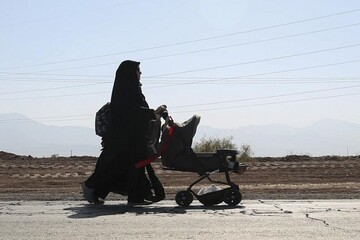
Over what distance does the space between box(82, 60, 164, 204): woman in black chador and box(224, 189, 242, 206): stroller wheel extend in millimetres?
1355

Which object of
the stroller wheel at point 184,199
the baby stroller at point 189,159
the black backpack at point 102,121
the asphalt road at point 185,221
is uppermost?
the black backpack at point 102,121

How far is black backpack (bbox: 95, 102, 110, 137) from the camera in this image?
959 cm

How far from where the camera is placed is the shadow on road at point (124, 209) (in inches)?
325

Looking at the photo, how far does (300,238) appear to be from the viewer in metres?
6.08

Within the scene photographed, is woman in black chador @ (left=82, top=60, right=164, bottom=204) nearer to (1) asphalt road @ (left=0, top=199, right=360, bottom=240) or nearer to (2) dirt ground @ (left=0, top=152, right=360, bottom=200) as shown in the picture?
(1) asphalt road @ (left=0, top=199, right=360, bottom=240)

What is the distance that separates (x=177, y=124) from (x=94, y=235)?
3.15 m

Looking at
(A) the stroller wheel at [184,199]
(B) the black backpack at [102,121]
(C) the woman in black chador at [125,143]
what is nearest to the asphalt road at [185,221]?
(A) the stroller wheel at [184,199]

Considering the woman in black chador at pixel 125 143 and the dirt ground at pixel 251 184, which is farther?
the dirt ground at pixel 251 184

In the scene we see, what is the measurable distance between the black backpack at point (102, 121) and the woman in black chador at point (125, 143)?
82mm

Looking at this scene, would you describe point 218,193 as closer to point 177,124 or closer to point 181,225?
point 177,124

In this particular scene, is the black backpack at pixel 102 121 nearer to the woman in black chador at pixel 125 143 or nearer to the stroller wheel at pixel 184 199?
the woman in black chador at pixel 125 143

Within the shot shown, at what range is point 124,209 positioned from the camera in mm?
8820

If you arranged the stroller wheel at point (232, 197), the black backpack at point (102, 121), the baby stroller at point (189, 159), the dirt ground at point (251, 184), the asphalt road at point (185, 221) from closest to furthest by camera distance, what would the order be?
the asphalt road at point (185, 221)
the stroller wheel at point (232, 197)
the baby stroller at point (189, 159)
the black backpack at point (102, 121)
the dirt ground at point (251, 184)

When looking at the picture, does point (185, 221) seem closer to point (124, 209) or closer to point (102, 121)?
point (124, 209)
